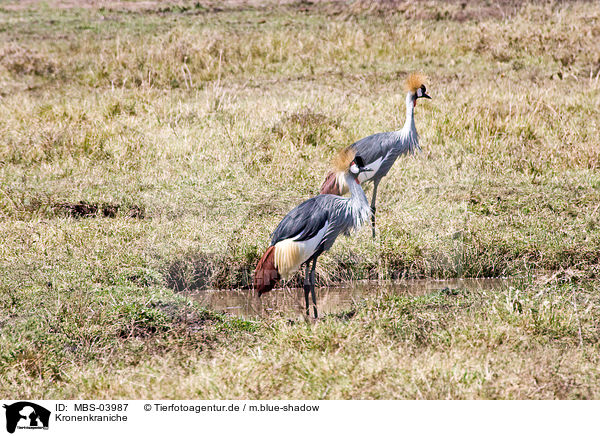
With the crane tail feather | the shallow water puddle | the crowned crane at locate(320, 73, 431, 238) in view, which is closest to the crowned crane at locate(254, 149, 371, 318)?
the crane tail feather

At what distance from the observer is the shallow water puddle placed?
6.24 m

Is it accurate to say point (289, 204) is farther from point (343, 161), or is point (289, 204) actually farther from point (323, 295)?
point (343, 161)

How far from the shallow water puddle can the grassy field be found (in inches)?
5.2

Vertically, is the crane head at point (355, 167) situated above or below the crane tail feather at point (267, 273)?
above

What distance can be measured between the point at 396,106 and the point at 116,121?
391 cm

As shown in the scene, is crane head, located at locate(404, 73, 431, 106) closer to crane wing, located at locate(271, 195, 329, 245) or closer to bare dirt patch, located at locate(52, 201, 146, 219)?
bare dirt patch, located at locate(52, 201, 146, 219)

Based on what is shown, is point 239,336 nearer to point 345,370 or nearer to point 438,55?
point 345,370

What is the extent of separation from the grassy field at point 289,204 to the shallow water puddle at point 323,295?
133mm

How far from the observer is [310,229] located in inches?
224

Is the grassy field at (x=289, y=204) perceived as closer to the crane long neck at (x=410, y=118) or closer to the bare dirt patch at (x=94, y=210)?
the bare dirt patch at (x=94, y=210)

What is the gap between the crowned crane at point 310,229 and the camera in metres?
5.65

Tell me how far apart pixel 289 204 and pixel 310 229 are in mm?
2381

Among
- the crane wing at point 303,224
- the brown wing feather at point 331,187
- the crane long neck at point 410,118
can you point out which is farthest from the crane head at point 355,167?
the crane long neck at point 410,118

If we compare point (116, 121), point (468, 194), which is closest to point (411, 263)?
point (468, 194)
